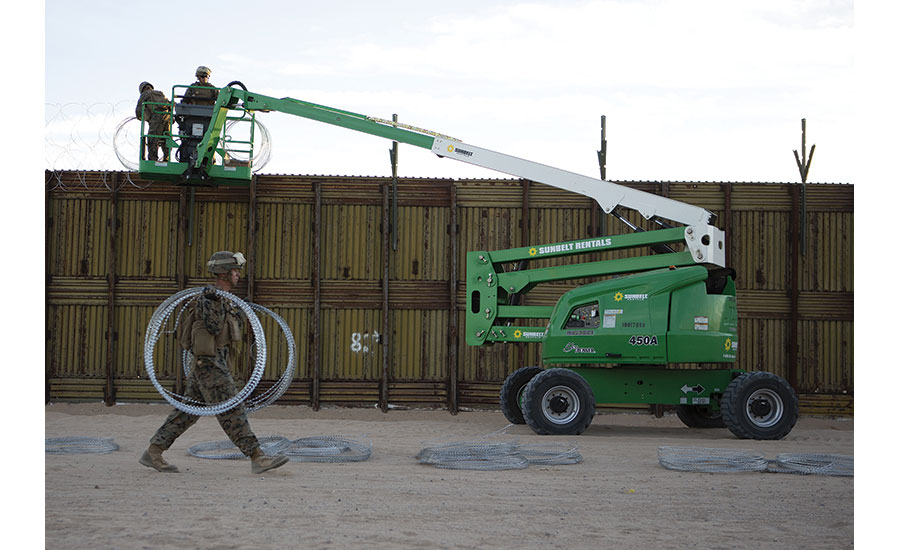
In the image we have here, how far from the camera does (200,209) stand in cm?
1559

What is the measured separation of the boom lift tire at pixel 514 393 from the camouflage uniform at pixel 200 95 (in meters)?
6.73

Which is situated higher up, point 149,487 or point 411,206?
point 411,206

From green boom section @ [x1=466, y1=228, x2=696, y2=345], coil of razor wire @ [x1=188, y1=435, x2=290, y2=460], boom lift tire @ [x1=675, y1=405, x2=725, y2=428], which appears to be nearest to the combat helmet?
coil of razor wire @ [x1=188, y1=435, x2=290, y2=460]

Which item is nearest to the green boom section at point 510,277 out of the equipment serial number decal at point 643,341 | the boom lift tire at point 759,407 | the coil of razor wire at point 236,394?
the equipment serial number decal at point 643,341

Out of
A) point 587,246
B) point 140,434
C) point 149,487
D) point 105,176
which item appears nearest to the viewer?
point 149,487

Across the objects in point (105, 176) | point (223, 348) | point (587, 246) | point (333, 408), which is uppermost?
point (105, 176)

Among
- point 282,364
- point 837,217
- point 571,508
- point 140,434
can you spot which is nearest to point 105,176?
point 282,364

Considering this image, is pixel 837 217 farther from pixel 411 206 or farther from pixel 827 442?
pixel 411 206

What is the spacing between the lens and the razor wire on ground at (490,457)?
29.7ft

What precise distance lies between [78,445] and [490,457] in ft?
15.1

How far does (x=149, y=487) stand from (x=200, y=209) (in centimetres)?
883

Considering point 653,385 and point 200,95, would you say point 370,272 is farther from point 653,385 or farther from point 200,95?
point 653,385

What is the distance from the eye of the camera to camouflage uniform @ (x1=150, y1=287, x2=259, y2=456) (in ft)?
26.3

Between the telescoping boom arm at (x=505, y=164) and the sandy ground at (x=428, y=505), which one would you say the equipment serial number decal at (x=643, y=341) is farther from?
the sandy ground at (x=428, y=505)
